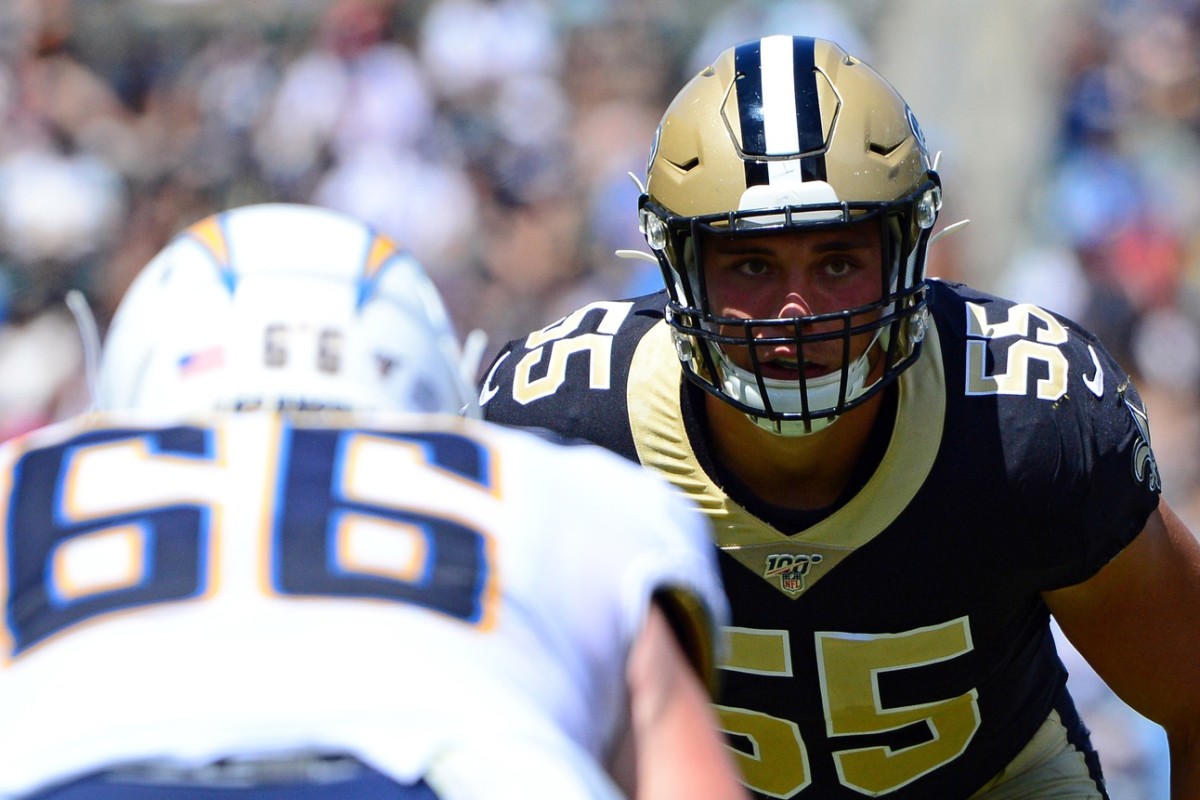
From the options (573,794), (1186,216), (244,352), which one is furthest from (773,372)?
(1186,216)

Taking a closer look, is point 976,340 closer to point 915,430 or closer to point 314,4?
point 915,430

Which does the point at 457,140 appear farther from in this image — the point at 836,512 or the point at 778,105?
the point at 836,512

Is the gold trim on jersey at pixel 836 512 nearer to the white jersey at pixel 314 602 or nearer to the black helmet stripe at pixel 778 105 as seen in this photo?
the black helmet stripe at pixel 778 105

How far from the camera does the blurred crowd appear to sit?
7.39 metres

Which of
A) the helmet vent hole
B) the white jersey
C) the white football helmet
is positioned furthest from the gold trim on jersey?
the white jersey

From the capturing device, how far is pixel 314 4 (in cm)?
850

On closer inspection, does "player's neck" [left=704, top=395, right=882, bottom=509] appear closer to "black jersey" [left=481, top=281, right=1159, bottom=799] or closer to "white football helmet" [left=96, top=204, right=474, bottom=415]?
"black jersey" [left=481, top=281, right=1159, bottom=799]

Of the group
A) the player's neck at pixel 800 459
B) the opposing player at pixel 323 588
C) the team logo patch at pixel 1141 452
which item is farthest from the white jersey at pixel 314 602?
the team logo patch at pixel 1141 452

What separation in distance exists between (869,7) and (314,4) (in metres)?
2.80

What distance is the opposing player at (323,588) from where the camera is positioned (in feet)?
Result: 4.63

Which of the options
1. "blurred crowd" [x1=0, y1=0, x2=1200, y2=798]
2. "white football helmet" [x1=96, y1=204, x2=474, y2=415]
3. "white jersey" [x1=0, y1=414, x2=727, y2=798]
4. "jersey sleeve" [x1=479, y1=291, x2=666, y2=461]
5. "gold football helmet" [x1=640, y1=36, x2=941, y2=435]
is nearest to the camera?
"white jersey" [x1=0, y1=414, x2=727, y2=798]

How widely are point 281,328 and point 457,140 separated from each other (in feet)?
20.8

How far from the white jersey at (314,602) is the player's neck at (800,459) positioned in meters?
1.34

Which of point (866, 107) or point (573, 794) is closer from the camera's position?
point (573, 794)
